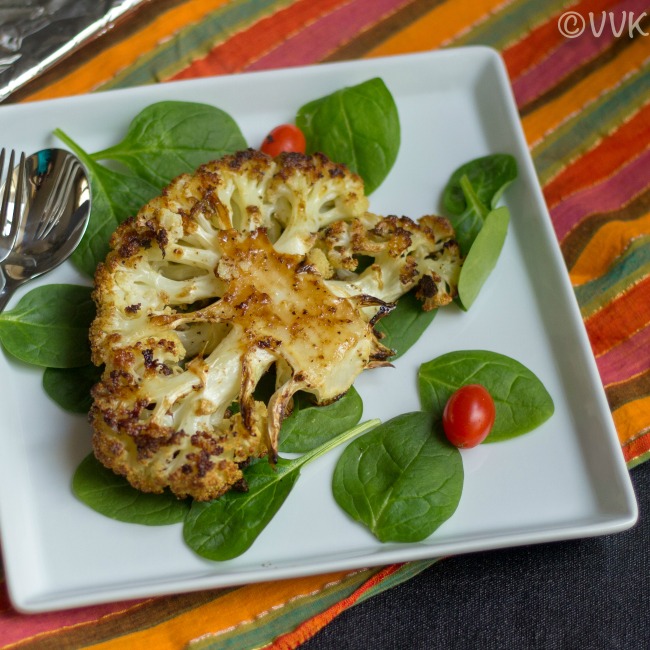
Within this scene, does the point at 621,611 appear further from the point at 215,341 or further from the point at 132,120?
the point at 132,120

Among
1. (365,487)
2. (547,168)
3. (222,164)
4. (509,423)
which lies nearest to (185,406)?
(365,487)

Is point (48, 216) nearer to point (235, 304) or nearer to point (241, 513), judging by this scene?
point (235, 304)

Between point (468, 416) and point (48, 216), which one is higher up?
point (48, 216)

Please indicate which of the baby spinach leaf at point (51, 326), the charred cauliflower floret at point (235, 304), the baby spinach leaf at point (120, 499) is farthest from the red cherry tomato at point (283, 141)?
the baby spinach leaf at point (120, 499)

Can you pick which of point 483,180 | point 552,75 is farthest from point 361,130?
point 552,75

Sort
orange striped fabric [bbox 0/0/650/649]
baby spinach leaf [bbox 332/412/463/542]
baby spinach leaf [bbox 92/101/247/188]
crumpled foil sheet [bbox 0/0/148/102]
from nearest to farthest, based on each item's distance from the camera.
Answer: baby spinach leaf [bbox 332/412/463/542] → baby spinach leaf [bbox 92/101/247/188] → orange striped fabric [bbox 0/0/650/649] → crumpled foil sheet [bbox 0/0/148/102]

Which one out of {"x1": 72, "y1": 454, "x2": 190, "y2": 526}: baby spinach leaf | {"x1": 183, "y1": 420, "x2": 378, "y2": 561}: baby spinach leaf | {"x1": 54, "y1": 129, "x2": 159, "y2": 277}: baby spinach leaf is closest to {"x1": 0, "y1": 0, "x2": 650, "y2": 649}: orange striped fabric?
{"x1": 54, "y1": 129, "x2": 159, "y2": 277}: baby spinach leaf

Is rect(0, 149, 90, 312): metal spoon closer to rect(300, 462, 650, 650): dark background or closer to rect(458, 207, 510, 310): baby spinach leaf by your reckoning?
rect(458, 207, 510, 310): baby spinach leaf
